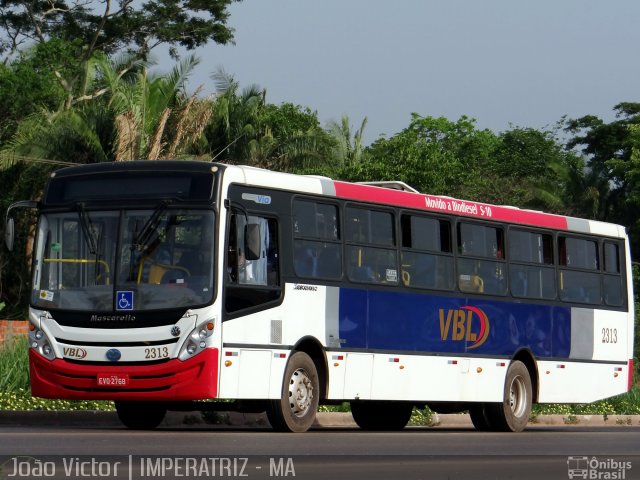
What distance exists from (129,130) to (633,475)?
89.5 ft

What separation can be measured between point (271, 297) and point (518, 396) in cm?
601

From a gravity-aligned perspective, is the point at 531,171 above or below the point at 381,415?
above

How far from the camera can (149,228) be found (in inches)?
663

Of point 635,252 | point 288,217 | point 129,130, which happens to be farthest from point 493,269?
point 635,252

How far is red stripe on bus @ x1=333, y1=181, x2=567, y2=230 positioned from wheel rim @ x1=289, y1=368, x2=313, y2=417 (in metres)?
2.38

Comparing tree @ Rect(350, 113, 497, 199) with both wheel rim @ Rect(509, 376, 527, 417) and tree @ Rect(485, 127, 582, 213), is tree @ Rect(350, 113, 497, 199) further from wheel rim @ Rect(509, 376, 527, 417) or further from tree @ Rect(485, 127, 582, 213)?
wheel rim @ Rect(509, 376, 527, 417)

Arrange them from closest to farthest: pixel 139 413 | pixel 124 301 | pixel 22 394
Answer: pixel 124 301 → pixel 139 413 → pixel 22 394

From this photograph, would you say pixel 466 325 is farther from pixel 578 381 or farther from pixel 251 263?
pixel 251 263

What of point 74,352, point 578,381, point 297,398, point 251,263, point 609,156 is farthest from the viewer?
point 609,156

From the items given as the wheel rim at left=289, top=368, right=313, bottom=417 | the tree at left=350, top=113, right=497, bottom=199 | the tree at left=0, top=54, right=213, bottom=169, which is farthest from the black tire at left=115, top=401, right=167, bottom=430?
the tree at left=350, top=113, right=497, bottom=199

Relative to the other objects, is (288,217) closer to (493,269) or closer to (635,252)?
(493,269)

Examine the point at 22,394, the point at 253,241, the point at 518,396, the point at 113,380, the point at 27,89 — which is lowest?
the point at 113,380

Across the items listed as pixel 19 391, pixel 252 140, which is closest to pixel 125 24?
pixel 252 140

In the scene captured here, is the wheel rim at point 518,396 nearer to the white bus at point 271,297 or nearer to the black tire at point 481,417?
the white bus at point 271,297
